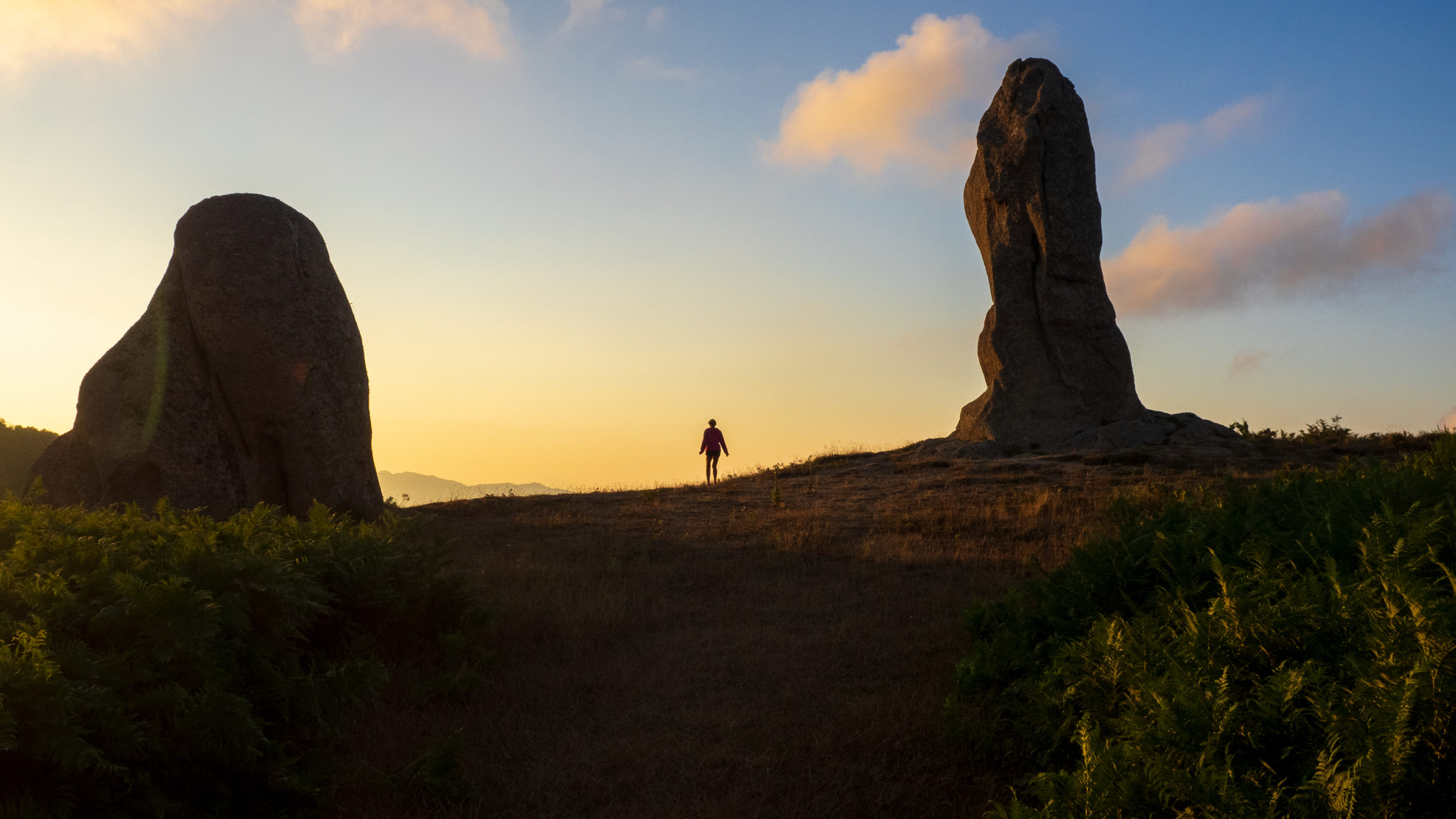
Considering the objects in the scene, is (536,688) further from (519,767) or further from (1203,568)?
(1203,568)

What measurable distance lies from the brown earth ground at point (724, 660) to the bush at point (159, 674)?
602mm

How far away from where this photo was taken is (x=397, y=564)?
6.84 m

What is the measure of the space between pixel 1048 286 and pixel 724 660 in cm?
1755

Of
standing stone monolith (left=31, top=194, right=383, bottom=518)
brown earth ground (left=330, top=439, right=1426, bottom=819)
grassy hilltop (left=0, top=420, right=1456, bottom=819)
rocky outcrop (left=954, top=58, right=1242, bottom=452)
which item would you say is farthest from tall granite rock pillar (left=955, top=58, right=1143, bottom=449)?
standing stone monolith (left=31, top=194, right=383, bottom=518)

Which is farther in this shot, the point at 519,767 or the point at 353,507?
the point at 353,507

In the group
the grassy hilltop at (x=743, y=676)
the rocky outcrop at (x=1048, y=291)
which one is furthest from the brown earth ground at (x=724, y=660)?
the rocky outcrop at (x=1048, y=291)

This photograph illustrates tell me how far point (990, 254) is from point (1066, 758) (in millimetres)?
19926

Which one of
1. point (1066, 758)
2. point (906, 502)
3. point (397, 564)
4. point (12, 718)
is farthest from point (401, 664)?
point (906, 502)

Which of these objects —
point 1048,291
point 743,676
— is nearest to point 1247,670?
point 743,676

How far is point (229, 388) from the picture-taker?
1156 centimetres

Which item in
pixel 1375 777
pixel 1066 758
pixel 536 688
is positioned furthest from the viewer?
pixel 536 688

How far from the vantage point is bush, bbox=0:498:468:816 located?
3.30 meters

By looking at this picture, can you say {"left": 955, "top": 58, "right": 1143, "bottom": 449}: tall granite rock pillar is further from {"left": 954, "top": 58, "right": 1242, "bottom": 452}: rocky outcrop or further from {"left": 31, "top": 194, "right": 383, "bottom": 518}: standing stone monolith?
{"left": 31, "top": 194, "right": 383, "bottom": 518}: standing stone monolith

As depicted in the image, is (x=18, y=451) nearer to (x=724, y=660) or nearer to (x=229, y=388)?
(x=229, y=388)
